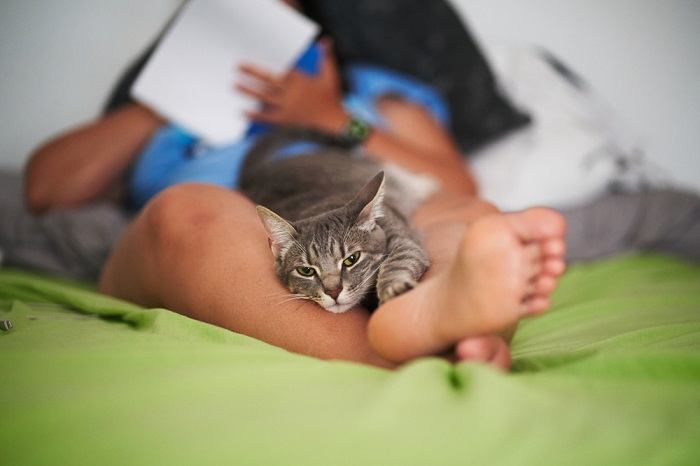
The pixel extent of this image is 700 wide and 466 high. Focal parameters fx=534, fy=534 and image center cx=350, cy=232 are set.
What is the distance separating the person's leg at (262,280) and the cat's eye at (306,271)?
6 centimetres

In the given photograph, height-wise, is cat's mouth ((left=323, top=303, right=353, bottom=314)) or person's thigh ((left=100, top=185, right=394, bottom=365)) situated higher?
person's thigh ((left=100, top=185, right=394, bottom=365))

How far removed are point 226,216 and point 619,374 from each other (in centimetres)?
69

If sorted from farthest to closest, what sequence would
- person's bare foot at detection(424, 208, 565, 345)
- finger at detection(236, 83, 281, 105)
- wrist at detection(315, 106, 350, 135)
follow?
wrist at detection(315, 106, 350, 135)
finger at detection(236, 83, 281, 105)
person's bare foot at detection(424, 208, 565, 345)

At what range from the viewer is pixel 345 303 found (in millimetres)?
941

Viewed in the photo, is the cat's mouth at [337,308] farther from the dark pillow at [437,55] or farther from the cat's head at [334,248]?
the dark pillow at [437,55]

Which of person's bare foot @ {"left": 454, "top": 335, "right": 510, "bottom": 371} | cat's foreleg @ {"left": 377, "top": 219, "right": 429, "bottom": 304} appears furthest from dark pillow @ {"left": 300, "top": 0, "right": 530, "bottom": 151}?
person's bare foot @ {"left": 454, "top": 335, "right": 510, "bottom": 371}

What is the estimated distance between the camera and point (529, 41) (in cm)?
233

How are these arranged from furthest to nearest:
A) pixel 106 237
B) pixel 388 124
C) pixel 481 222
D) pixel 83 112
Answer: pixel 388 124
pixel 83 112
pixel 106 237
pixel 481 222

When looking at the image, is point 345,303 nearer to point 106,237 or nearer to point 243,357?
point 243,357

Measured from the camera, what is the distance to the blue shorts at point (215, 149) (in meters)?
1.54

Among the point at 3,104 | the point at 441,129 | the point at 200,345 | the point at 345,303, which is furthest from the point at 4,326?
the point at 441,129

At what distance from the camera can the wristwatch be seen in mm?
1682

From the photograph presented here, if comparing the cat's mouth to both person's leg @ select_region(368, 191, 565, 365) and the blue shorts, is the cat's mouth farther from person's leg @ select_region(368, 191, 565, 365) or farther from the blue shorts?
the blue shorts

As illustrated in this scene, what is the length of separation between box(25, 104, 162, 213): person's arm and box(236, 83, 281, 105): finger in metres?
0.30
